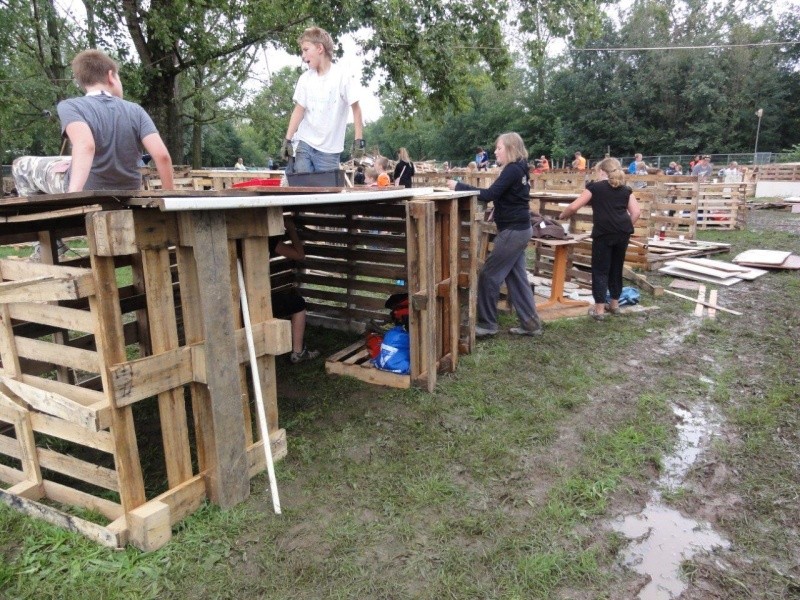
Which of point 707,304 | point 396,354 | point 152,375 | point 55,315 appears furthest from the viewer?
point 707,304

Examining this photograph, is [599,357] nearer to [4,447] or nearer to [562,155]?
[4,447]

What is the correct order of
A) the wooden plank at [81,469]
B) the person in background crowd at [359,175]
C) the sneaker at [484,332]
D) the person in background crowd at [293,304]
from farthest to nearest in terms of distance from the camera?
the person in background crowd at [359,175]
the sneaker at [484,332]
the person in background crowd at [293,304]
the wooden plank at [81,469]

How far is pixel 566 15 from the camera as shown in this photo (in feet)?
47.0

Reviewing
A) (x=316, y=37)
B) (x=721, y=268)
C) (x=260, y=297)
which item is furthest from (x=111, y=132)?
(x=721, y=268)

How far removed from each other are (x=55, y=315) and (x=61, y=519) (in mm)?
1057

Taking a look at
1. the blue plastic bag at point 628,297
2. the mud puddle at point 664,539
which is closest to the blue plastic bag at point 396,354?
the mud puddle at point 664,539

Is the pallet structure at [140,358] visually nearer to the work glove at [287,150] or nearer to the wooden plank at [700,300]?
the work glove at [287,150]

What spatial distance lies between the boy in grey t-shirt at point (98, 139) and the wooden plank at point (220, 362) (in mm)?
1240

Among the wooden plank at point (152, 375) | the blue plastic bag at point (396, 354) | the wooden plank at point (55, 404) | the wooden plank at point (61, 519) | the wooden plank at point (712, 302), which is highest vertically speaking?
the wooden plank at point (152, 375)

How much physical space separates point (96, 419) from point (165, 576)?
80cm

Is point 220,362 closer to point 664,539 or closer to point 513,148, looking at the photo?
point 664,539

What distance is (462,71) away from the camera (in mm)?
14625

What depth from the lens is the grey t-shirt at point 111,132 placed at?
3.55 metres

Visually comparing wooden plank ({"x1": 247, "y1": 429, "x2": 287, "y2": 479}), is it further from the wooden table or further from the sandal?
the sandal
